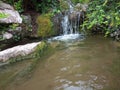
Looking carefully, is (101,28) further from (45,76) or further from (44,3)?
(45,76)

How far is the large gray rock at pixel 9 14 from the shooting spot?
28.2 ft

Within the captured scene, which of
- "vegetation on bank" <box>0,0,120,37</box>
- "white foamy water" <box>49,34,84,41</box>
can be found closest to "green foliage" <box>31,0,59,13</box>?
"vegetation on bank" <box>0,0,120,37</box>

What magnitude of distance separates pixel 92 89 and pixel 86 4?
270 inches

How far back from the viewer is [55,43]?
877 centimetres

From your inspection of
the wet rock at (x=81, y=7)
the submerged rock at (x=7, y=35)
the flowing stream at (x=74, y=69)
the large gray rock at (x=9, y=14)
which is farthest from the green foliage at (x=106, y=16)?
the submerged rock at (x=7, y=35)

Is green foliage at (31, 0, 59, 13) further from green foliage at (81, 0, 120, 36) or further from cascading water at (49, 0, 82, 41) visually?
green foliage at (81, 0, 120, 36)

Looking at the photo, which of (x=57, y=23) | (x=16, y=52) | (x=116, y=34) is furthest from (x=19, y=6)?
(x=116, y=34)

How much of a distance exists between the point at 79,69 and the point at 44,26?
4239 millimetres

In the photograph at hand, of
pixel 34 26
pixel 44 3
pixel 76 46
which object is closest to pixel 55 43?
pixel 76 46

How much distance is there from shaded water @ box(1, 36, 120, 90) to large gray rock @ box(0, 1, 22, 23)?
1990mm

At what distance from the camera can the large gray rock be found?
8605 millimetres

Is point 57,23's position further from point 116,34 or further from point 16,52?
point 16,52

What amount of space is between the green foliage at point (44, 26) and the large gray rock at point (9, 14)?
1.12 m

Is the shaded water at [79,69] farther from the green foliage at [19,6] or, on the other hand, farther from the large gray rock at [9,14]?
the green foliage at [19,6]
